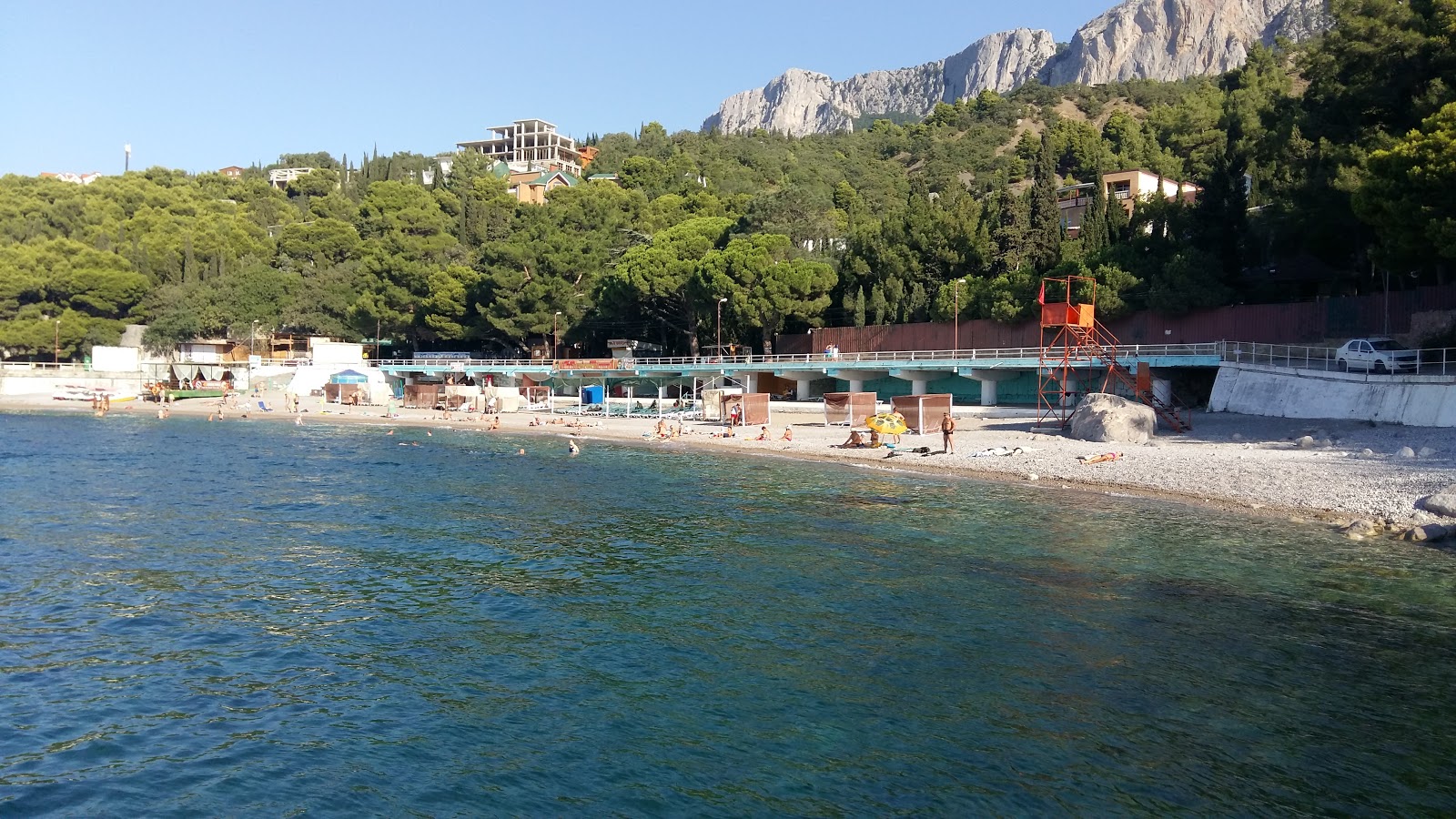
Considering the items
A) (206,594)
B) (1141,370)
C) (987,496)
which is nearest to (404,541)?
(206,594)

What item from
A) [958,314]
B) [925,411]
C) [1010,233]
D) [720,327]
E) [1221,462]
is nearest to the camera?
[1221,462]

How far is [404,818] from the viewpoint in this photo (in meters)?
8.06

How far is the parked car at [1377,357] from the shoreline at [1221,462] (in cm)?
273

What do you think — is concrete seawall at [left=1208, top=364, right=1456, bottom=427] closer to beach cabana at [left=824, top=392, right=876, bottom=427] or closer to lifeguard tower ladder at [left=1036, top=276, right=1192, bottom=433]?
lifeguard tower ladder at [left=1036, top=276, right=1192, bottom=433]

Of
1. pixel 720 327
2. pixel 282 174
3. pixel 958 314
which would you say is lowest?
pixel 720 327

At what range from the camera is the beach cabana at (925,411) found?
39.0 metres

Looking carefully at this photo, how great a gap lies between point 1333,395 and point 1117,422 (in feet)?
20.7

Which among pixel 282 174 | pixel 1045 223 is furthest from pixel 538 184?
pixel 1045 223

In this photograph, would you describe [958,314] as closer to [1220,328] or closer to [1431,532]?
[1220,328]

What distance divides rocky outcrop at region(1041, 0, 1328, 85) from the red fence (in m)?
139

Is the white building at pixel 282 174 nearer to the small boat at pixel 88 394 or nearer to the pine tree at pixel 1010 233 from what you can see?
the small boat at pixel 88 394

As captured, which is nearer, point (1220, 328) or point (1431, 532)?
point (1431, 532)

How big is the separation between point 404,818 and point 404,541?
41.1ft

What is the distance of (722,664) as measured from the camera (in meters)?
11.9
